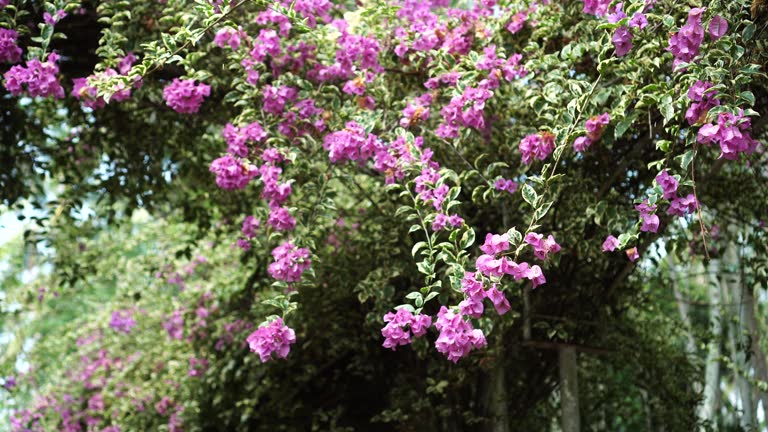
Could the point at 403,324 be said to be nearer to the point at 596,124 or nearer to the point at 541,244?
the point at 541,244

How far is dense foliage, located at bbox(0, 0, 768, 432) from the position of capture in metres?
2.24

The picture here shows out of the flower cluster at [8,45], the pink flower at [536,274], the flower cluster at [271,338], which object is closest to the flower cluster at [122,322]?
the flower cluster at [8,45]

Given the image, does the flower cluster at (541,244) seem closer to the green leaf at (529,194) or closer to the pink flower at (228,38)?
the green leaf at (529,194)

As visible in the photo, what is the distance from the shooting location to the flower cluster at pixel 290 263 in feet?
8.38

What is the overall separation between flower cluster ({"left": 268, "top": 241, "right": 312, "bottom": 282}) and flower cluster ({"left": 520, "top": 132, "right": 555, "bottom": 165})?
2.50 ft

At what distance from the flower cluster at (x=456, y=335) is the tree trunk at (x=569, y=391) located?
1620 mm

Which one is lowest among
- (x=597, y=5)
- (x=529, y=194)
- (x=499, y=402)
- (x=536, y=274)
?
(x=536, y=274)

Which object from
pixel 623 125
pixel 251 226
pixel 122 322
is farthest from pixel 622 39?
pixel 122 322

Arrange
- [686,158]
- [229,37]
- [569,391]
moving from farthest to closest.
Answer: [569,391], [229,37], [686,158]

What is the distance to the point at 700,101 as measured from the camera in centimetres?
208

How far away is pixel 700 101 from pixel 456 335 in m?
0.88

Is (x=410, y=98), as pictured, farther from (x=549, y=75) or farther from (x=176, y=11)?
(x=176, y=11)

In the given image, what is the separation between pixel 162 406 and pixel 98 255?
1007 millimetres

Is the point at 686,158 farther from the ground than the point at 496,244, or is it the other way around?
the point at 686,158
